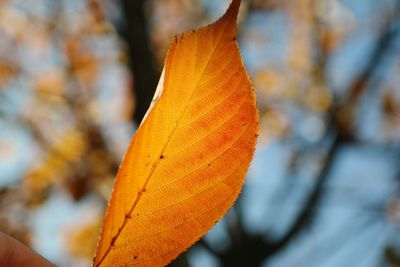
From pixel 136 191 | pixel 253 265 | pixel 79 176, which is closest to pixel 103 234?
pixel 136 191

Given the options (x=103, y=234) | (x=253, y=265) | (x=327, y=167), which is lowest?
(x=103, y=234)

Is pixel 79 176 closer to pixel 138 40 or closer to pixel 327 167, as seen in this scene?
pixel 138 40

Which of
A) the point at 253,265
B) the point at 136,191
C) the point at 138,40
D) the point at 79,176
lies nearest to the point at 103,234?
the point at 136,191

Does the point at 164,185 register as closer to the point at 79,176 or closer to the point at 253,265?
the point at 253,265

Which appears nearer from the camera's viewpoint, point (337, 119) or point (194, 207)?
point (194, 207)

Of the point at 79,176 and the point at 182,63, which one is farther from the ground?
the point at 79,176

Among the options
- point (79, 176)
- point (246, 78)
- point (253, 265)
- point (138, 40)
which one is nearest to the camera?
point (246, 78)

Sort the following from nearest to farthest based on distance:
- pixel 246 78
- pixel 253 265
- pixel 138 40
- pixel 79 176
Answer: pixel 246 78
pixel 138 40
pixel 253 265
pixel 79 176
